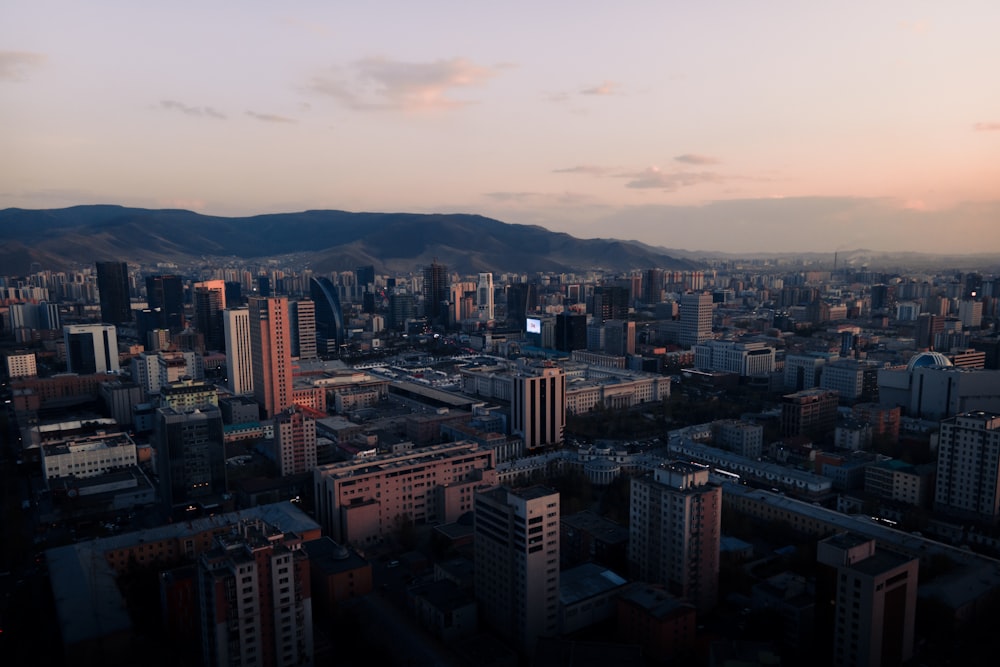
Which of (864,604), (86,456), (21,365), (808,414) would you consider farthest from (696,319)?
(21,365)

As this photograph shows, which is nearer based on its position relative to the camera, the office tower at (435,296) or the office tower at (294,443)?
the office tower at (294,443)

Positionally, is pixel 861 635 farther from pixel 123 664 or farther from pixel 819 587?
pixel 123 664

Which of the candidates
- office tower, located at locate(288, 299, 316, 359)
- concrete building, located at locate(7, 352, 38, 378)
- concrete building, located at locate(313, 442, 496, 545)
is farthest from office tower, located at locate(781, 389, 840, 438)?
concrete building, located at locate(7, 352, 38, 378)

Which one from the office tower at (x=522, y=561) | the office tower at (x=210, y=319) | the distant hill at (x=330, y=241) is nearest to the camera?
the office tower at (x=522, y=561)

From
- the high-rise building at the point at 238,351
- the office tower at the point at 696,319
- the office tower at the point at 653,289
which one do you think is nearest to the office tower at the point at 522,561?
the high-rise building at the point at 238,351

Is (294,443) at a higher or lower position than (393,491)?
higher

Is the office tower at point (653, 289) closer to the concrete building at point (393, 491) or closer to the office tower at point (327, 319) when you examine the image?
the office tower at point (327, 319)

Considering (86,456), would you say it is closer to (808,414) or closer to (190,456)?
(190,456)
